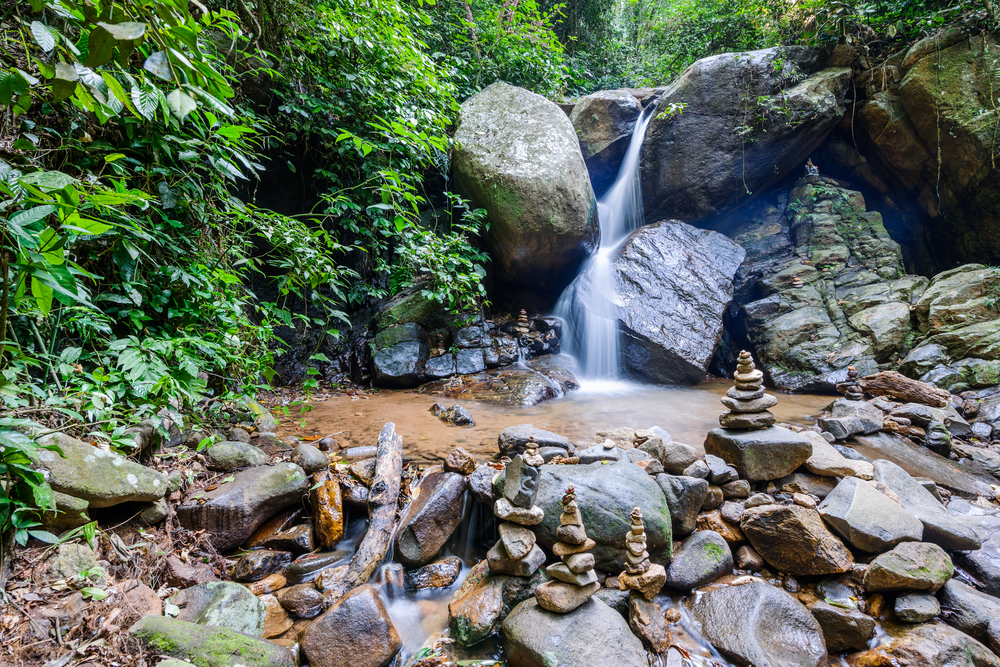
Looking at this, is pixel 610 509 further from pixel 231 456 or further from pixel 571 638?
pixel 231 456

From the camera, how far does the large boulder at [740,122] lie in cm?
795

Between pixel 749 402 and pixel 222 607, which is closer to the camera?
pixel 222 607

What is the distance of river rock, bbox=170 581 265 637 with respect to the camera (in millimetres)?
2055

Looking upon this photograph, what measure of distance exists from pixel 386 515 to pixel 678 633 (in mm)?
Answer: 1939

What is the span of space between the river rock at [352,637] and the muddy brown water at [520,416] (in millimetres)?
1417

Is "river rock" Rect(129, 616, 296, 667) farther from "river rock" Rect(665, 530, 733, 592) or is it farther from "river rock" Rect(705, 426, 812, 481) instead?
"river rock" Rect(705, 426, 812, 481)

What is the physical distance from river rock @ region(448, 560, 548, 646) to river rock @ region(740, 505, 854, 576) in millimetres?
1499

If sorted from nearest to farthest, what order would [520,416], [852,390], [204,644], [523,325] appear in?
1. [204,644]
2. [520,416]
3. [852,390]
4. [523,325]

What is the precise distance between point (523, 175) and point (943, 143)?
7363mm

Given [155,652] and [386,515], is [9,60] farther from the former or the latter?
[386,515]

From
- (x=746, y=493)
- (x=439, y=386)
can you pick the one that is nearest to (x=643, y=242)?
(x=439, y=386)

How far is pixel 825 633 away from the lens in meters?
2.25

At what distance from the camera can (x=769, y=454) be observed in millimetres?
3137

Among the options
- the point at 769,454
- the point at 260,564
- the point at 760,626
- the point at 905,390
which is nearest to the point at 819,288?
the point at 905,390
